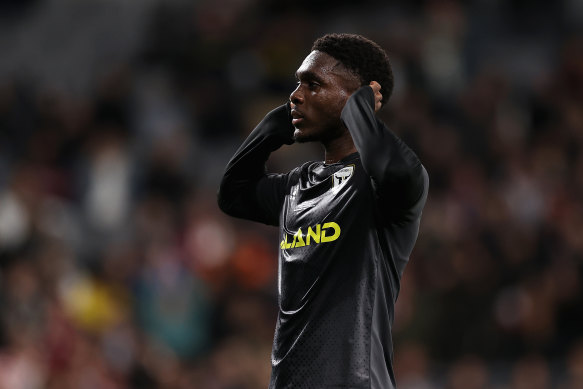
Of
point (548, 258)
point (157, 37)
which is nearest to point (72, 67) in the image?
point (157, 37)

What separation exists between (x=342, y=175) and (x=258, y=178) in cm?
58

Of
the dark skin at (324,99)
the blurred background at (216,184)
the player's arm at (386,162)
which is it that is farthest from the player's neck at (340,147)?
the blurred background at (216,184)

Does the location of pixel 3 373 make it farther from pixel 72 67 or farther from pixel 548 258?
pixel 72 67

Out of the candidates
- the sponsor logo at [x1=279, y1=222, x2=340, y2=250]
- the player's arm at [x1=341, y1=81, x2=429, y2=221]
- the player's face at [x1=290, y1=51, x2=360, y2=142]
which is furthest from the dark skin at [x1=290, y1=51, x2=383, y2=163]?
the sponsor logo at [x1=279, y1=222, x2=340, y2=250]

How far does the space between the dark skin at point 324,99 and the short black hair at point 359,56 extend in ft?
0.06

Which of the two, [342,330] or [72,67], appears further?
[72,67]

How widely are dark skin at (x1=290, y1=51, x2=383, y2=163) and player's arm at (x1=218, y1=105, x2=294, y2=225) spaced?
33cm

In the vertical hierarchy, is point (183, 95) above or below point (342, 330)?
below

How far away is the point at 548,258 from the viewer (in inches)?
318

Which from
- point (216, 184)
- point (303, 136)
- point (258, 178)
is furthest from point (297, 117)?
point (216, 184)

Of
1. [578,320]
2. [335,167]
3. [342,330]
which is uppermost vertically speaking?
[335,167]

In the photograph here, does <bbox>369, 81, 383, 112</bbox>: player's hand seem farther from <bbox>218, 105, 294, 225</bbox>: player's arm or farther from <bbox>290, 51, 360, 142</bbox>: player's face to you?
<bbox>218, 105, 294, 225</bbox>: player's arm

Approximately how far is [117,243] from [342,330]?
6.71 metres

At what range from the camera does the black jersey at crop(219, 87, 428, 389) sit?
9.98 ft
